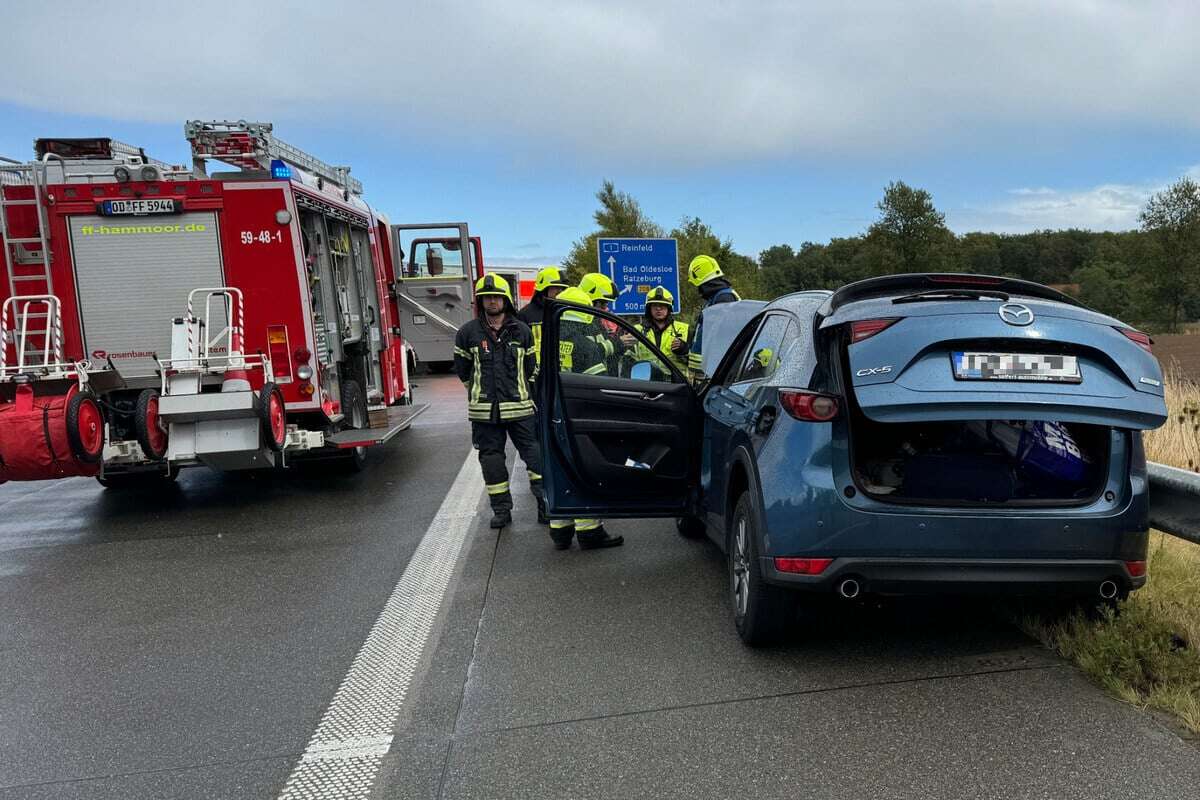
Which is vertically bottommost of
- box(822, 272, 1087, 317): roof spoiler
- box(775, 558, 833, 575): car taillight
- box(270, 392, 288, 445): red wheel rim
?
box(775, 558, 833, 575): car taillight

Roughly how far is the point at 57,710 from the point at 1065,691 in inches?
160

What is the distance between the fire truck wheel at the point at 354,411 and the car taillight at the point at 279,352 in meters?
1.38

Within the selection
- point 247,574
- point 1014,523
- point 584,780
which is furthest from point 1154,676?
point 247,574

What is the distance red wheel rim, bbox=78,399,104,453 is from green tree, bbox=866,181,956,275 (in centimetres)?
6328

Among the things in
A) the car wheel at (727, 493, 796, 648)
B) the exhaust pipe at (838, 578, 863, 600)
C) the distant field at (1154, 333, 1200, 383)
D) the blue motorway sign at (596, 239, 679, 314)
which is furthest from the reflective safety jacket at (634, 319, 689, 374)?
the blue motorway sign at (596, 239, 679, 314)

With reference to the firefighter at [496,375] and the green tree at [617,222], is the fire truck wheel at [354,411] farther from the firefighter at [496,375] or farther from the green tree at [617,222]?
the green tree at [617,222]

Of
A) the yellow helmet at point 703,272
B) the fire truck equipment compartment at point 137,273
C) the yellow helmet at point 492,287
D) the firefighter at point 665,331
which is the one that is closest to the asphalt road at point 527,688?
the yellow helmet at point 492,287

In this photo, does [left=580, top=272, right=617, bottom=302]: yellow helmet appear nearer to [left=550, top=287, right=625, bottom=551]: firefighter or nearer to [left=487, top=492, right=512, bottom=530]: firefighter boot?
[left=550, top=287, right=625, bottom=551]: firefighter

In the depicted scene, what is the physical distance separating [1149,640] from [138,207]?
765cm

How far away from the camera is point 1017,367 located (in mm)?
3361

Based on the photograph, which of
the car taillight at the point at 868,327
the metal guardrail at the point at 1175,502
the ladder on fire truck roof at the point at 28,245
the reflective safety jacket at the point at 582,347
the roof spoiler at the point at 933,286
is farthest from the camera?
the ladder on fire truck roof at the point at 28,245

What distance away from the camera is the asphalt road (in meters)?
3.04

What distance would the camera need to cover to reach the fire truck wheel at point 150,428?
21.9 ft

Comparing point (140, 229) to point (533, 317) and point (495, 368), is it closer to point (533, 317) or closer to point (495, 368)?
point (533, 317)
